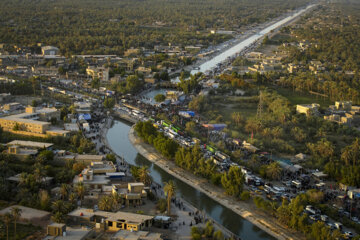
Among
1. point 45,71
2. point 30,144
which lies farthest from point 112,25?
point 30,144

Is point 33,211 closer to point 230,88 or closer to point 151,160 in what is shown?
point 151,160

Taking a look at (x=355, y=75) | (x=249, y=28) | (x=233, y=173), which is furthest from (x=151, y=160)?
(x=249, y=28)

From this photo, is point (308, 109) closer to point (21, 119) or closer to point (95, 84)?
point (95, 84)

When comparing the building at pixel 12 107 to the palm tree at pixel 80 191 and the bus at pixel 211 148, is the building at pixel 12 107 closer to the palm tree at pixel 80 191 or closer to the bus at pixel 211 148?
the bus at pixel 211 148

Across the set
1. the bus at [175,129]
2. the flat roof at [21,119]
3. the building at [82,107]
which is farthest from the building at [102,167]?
the building at [82,107]

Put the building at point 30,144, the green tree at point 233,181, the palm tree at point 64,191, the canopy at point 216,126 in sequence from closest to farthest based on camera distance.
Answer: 1. the palm tree at point 64,191
2. the green tree at point 233,181
3. the building at point 30,144
4. the canopy at point 216,126

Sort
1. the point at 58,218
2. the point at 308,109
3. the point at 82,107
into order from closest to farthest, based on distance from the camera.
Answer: the point at 58,218
the point at 308,109
the point at 82,107

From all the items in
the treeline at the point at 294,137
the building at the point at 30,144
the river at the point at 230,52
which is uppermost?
the building at the point at 30,144
